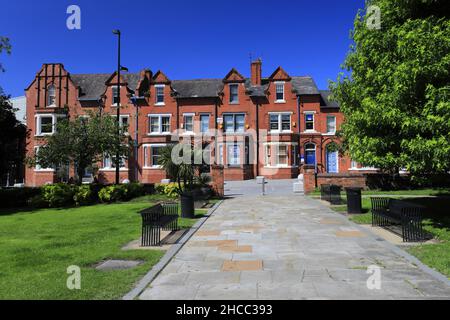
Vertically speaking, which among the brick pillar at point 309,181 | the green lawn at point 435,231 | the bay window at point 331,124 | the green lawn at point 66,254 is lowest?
the green lawn at point 66,254

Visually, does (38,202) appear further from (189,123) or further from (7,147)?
(189,123)

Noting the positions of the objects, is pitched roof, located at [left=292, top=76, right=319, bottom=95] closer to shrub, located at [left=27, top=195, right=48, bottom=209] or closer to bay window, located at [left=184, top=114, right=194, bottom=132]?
bay window, located at [left=184, top=114, right=194, bottom=132]

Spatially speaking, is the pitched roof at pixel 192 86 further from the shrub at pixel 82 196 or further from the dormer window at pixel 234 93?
the shrub at pixel 82 196

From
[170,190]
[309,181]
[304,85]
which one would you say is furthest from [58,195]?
[304,85]

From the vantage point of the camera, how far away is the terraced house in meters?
37.0

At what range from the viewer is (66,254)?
29.1 ft

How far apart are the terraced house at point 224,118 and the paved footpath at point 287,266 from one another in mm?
24406

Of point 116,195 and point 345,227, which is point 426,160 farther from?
point 116,195

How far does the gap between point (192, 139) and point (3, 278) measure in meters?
31.2

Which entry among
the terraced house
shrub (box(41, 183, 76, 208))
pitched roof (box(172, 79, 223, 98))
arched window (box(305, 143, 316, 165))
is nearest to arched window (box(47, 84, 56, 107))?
the terraced house

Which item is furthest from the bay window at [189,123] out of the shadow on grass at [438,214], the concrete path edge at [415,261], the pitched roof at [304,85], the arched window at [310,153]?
the concrete path edge at [415,261]

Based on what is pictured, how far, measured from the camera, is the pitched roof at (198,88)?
38.6 metres

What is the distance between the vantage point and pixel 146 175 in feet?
124

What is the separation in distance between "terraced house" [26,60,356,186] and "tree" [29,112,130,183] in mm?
14116
